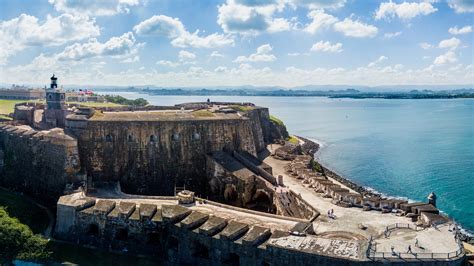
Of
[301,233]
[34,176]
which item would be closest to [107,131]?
[34,176]

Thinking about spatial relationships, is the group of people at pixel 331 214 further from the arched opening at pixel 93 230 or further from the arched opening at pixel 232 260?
the arched opening at pixel 93 230

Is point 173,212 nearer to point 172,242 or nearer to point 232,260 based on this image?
point 172,242

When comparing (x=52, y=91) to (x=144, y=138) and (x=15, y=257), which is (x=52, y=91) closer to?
(x=144, y=138)

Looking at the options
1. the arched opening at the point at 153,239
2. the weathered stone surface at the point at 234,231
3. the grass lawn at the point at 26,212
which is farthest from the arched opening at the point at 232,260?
the grass lawn at the point at 26,212

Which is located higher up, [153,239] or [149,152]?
[149,152]

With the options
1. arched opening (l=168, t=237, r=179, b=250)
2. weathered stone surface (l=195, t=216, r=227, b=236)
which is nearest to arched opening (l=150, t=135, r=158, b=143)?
arched opening (l=168, t=237, r=179, b=250)

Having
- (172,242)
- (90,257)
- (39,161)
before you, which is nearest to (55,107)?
(39,161)
